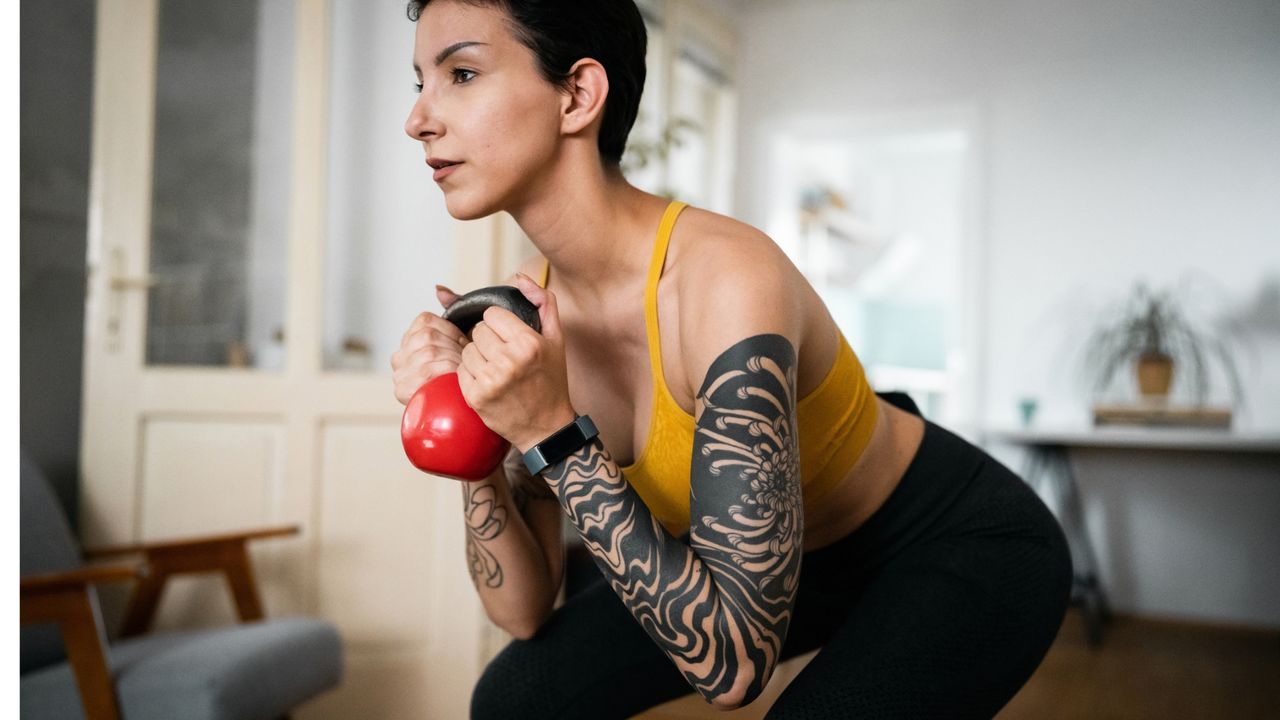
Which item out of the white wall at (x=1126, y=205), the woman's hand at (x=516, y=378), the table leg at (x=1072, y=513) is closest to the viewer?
the woman's hand at (x=516, y=378)

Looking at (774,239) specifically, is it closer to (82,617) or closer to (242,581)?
(242,581)

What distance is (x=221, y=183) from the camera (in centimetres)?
263

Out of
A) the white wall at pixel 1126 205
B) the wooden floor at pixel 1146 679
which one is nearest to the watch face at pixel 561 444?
the wooden floor at pixel 1146 679

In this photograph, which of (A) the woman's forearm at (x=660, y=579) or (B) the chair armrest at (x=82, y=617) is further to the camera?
(B) the chair armrest at (x=82, y=617)

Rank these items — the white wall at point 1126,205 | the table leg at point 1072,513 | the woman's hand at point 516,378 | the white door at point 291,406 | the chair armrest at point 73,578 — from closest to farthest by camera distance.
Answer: the woman's hand at point 516,378
the chair armrest at point 73,578
the white door at point 291,406
the table leg at point 1072,513
the white wall at point 1126,205

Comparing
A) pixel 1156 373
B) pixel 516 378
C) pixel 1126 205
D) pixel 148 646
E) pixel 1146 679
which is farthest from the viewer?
pixel 1126 205

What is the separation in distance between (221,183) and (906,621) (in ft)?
7.46

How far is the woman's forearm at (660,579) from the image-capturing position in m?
0.86

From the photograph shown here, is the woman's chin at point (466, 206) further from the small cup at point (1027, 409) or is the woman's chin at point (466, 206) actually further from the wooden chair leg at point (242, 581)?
the small cup at point (1027, 409)

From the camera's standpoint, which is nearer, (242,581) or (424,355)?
(424,355)

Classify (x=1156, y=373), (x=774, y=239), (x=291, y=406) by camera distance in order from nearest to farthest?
(x=291, y=406) < (x=774, y=239) < (x=1156, y=373)

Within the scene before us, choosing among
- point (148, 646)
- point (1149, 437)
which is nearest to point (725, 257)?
point (148, 646)

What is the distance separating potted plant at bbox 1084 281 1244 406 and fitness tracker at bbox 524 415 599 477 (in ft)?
12.8
